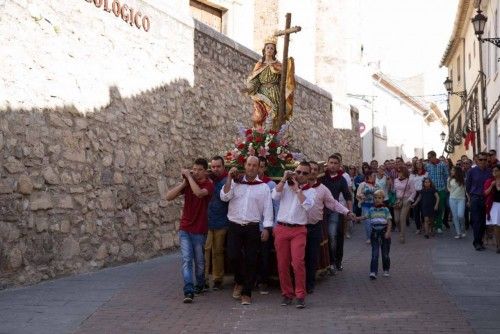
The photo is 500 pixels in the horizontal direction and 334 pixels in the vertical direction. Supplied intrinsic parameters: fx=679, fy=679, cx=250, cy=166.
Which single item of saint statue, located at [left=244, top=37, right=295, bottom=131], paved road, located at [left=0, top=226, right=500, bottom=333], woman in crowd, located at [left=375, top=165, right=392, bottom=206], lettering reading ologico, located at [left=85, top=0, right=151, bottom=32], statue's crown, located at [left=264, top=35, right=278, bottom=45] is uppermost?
lettering reading ologico, located at [left=85, top=0, right=151, bottom=32]

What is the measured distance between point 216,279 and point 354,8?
2587 centimetres

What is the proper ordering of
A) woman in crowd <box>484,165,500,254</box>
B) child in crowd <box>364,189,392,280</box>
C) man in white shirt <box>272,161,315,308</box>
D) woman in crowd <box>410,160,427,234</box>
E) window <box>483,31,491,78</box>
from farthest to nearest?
1. window <box>483,31,491,78</box>
2. woman in crowd <box>410,160,427,234</box>
3. woman in crowd <box>484,165,500,254</box>
4. child in crowd <box>364,189,392,280</box>
5. man in white shirt <box>272,161,315,308</box>

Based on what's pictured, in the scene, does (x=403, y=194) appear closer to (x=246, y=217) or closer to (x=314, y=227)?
(x=314, y=227)

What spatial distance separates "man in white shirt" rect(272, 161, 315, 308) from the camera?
24.6 feet

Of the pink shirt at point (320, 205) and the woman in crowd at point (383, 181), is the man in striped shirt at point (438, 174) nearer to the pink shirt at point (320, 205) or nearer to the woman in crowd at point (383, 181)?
the woman in crowd at point (383, 181)

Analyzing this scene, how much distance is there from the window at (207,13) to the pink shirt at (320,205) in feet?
40.8

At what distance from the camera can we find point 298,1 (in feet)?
83.9

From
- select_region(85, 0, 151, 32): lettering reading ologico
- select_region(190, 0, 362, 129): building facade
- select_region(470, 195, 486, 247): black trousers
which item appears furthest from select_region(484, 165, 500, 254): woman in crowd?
select_region(190, 0, 362, 129): building facade

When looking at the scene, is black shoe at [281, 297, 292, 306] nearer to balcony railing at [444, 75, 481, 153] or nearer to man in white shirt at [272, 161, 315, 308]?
man in white shirt at [272, 161, 315, 308]

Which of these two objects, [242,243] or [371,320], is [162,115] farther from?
[371,320]

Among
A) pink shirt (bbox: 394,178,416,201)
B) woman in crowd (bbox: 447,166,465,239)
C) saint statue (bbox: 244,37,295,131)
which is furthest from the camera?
pink shirt (bbox: 394,178,416,201)

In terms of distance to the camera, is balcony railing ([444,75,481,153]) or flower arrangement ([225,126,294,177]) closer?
flower arrangement ([225,126,294,177])


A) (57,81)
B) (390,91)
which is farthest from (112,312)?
(390,91)

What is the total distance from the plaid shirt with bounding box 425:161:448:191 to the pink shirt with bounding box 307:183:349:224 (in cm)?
845
